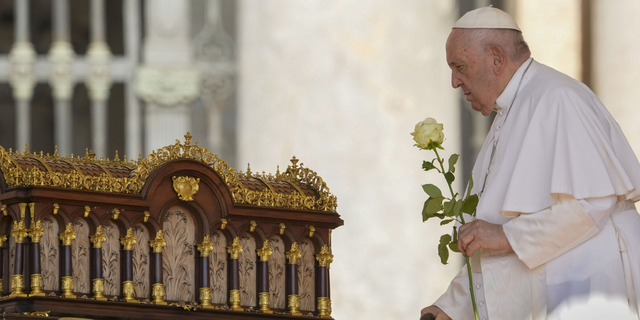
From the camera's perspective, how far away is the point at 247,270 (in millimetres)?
5762

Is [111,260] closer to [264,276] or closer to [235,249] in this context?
[235,249]

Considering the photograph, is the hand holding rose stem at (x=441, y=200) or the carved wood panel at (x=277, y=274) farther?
the carved wood panel at (x=277, y=274)

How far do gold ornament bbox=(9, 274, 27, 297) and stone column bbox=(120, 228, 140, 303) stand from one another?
546 millimetres

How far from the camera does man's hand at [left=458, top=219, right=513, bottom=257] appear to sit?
9.45ft

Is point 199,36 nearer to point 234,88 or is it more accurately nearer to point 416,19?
point 234,88

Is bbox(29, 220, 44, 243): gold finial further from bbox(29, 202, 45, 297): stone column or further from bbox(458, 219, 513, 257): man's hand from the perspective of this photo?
bbox(458, 219, 513, 257): man's hand

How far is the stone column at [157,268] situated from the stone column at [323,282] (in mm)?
1072

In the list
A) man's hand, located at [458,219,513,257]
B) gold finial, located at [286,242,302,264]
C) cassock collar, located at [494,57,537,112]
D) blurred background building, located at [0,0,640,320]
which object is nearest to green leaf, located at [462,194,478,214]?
man's hand, located at [458,219,513,257]

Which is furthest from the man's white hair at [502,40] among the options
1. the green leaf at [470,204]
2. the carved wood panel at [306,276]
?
the carved wood panel at [306,276]

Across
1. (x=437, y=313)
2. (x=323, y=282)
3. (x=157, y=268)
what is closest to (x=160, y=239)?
(x=157, y=268)

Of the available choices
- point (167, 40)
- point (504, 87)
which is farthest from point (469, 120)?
point (504, 87)

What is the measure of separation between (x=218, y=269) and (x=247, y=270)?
206 millimetres

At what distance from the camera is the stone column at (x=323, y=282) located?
6000 millimetres

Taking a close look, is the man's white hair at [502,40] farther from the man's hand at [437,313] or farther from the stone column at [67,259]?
the stone column at [67,259]
